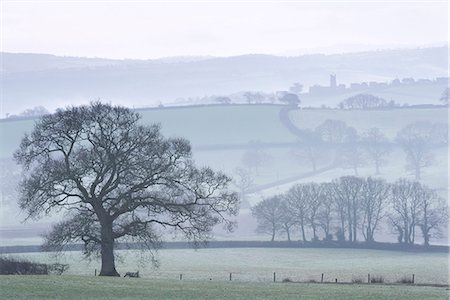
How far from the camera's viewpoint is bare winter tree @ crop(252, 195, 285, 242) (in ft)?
377

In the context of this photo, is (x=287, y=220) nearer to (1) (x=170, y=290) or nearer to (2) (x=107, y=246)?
(2) (x=107, y=246)

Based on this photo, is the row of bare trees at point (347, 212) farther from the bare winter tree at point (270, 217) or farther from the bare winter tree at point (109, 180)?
the bare winter tree at point (109, 180)

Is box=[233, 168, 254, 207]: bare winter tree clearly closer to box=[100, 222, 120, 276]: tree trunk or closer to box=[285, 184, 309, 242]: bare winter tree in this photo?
box=[285, 184, 309, 242]: bare winter tree

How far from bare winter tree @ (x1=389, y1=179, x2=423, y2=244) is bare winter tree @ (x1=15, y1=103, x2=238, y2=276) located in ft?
156

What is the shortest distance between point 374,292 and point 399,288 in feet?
15.4

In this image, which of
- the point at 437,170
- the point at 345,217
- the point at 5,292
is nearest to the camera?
the point at 5,292

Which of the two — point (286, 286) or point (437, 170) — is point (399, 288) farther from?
point (437, 170)

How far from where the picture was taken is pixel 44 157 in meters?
63.3

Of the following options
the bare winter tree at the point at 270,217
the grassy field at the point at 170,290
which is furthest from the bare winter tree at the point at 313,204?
the grassy field at the point at 170,290

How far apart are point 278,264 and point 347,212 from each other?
95.9 ft

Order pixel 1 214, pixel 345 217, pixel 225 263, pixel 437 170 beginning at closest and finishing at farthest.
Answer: pixel 225 263 < pixel 345 217 < pixel 1 214 < pixel 437 170

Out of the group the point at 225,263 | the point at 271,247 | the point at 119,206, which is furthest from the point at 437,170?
the point at 119,206

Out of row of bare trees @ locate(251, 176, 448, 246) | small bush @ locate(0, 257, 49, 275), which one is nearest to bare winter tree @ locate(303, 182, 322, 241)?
row of bare trees @ locate(251, 176, 448, 246)

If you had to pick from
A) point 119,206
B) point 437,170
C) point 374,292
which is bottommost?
point 374,292
